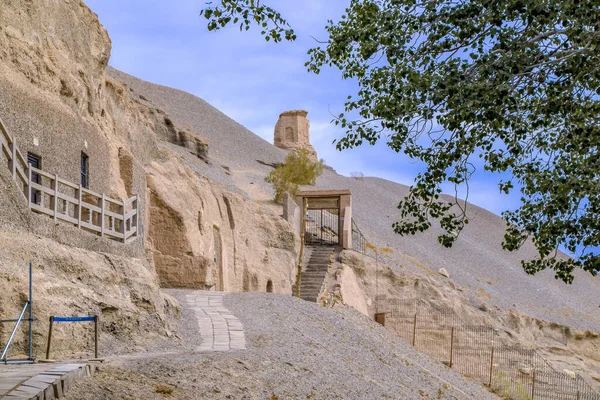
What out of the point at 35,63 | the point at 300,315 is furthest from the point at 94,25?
the point at 300,315

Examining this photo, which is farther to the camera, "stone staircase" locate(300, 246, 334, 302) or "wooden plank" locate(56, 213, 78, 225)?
"stone staircase" locate(300, 246, 334, 302)

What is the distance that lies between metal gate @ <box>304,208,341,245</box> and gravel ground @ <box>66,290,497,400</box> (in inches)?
446

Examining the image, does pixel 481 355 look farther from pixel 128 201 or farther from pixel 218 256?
pixel 128 201

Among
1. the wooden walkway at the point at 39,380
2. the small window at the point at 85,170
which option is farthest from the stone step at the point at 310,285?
the wooden walkway at the point at 39,380

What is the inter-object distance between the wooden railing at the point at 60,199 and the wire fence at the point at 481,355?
1318 centimetres

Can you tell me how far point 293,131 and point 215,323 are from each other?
6892 centimetres

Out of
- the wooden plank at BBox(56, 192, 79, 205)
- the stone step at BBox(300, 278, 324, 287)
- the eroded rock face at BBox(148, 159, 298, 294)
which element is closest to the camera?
the wooden plank at BBox(56, 192, 79, 205)

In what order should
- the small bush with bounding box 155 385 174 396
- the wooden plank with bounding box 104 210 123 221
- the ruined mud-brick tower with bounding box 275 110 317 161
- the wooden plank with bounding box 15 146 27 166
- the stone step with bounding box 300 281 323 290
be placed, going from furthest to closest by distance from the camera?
the ruined mud-brick tower with bounding box 275 110 317 161 < the stone step with bounding box 300 281 323 290 < the wooden plank with bounding box 104 210 123 221 < the wooden plank with bounding box 15 146 27 166 < the small bush with bounding box 155 385 174 396

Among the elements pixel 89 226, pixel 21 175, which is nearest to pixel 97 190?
pixel 89 226

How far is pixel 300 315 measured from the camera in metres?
21.8

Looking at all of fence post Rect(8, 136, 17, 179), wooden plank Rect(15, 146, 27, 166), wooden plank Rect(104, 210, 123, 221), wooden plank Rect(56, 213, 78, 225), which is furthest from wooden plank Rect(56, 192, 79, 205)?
wooden plank Rect(104, 210, 123, 221)

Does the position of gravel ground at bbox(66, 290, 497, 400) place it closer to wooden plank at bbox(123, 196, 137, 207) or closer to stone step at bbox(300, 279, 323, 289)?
wooden plank at bbox(123, 196, 137, 207)

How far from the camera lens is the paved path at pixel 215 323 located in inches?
630

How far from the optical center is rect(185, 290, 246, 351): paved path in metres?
16.0
